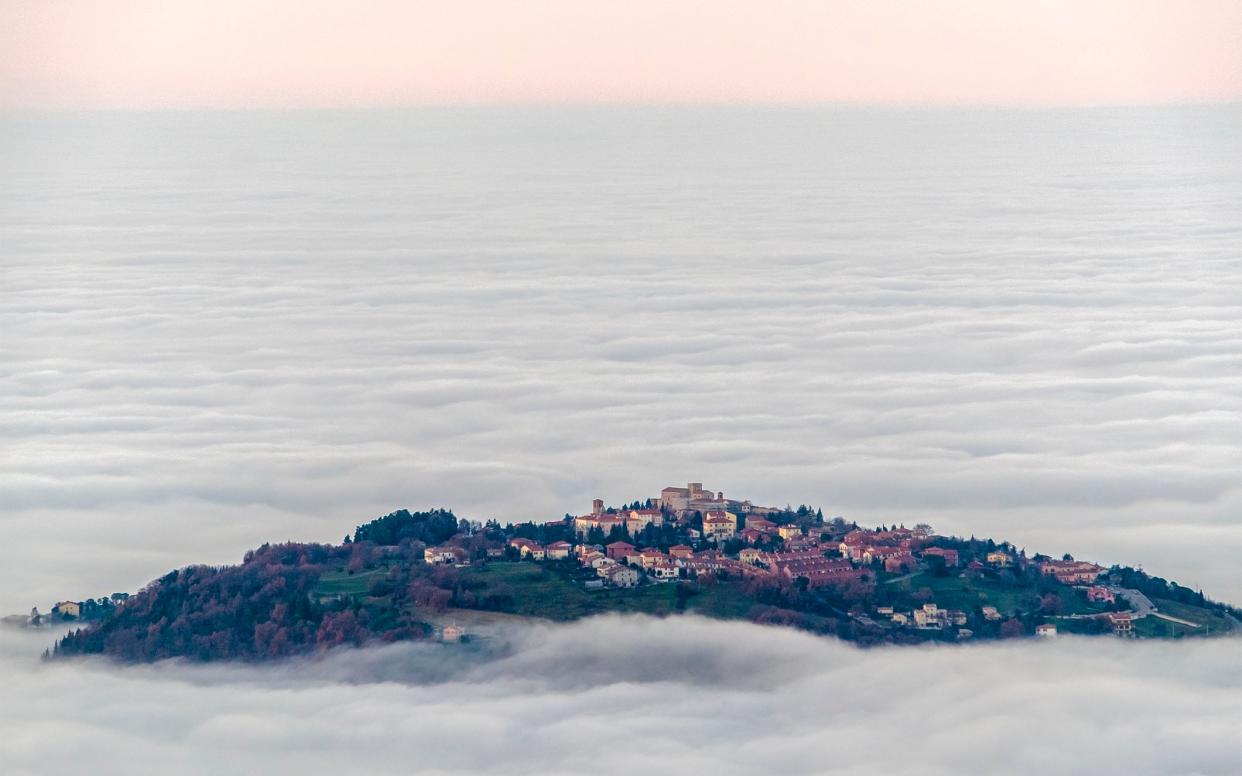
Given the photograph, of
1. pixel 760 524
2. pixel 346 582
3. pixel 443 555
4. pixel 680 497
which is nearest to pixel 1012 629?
pixel 760 524

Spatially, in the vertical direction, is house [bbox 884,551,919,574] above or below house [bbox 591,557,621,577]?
above

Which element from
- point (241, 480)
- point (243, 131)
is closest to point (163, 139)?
point (243, 131)

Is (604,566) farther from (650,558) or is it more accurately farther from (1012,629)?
(1012,629)

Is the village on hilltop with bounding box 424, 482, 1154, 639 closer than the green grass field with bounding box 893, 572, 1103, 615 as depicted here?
Yes

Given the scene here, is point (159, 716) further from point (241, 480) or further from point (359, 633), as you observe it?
point (241, 480)

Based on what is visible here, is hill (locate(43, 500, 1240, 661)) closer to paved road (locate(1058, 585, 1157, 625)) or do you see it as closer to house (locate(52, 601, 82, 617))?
paved road (locate(1058, 585, 1157, 625))

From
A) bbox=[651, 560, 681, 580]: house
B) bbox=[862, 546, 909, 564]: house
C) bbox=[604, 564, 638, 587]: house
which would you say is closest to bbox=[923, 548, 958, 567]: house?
bbox=[862, 546, 909, 564]: house

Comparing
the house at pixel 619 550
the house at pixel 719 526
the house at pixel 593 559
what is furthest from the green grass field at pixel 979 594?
the house at pixel 593 559
